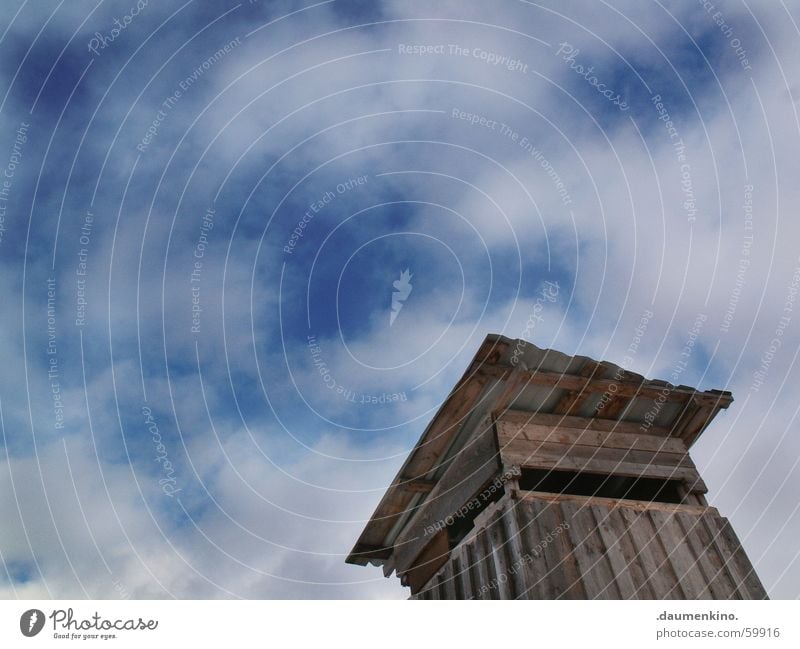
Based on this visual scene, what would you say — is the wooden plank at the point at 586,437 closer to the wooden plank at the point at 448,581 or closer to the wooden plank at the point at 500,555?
the wooden plank at the point at 500,555

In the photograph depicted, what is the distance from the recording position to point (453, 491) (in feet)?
29.5

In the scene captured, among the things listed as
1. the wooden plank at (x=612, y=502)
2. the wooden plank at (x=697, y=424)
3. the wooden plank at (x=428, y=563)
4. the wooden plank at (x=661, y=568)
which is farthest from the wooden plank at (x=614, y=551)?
the wooden plank at (x=428, y=563)

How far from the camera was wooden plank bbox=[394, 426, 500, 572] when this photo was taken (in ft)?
27.2

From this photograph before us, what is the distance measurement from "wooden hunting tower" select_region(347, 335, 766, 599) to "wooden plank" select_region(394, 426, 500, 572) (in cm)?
3

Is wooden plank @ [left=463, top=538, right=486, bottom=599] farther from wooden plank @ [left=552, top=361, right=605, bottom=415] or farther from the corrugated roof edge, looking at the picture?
wooden plank @ [left=552, top=361, right=605, bottom=415]

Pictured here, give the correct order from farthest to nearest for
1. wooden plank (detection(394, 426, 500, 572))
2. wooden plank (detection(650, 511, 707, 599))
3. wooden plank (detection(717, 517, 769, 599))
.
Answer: wooden plank (detection(394, 426, 500, 572))
wooden plank (detection(717, 517, 769, 599))
wooden plank (detection(650, 511, 707, 599))

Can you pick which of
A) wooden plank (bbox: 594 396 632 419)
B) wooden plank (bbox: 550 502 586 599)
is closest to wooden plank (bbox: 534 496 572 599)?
wooden plank (bbox: 550 502 586 599)

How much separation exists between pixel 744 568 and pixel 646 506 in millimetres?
1499

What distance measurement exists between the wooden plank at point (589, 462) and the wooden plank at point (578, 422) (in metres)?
0.42

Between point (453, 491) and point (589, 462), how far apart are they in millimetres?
2200

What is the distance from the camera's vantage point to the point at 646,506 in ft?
25.2

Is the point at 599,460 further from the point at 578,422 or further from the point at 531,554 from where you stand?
the point at 531,554
